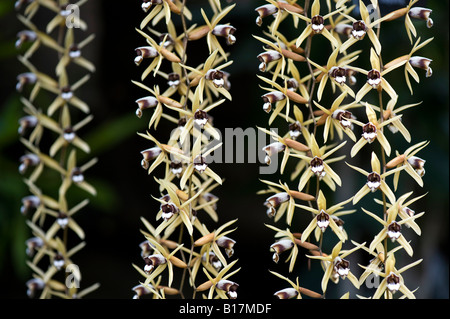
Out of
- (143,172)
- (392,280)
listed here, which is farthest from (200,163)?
(143,172)

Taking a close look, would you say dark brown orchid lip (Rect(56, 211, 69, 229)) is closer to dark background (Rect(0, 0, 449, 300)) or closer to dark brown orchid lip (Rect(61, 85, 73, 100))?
dark brown orchid lip (Rect(61, 85, 73, 100))

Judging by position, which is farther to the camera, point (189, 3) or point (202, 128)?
point (189, 3)

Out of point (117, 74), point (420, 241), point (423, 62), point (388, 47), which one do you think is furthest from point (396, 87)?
point (117, 74)

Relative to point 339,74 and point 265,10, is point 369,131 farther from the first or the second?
point 265,10

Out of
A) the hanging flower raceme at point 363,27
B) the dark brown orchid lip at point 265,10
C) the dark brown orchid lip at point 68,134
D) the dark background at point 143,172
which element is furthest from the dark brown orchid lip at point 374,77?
the dark background at point 143,172

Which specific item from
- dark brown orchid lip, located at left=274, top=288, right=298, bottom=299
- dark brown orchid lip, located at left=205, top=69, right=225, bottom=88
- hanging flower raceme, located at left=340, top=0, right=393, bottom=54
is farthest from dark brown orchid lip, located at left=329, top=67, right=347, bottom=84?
dark brown orchid lip, located at left=274, top=288, right=298, bottom=299

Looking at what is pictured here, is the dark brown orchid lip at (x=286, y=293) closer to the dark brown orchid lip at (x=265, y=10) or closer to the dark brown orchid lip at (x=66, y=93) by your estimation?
the dark brown orchid lip at (x=265, y=10)
